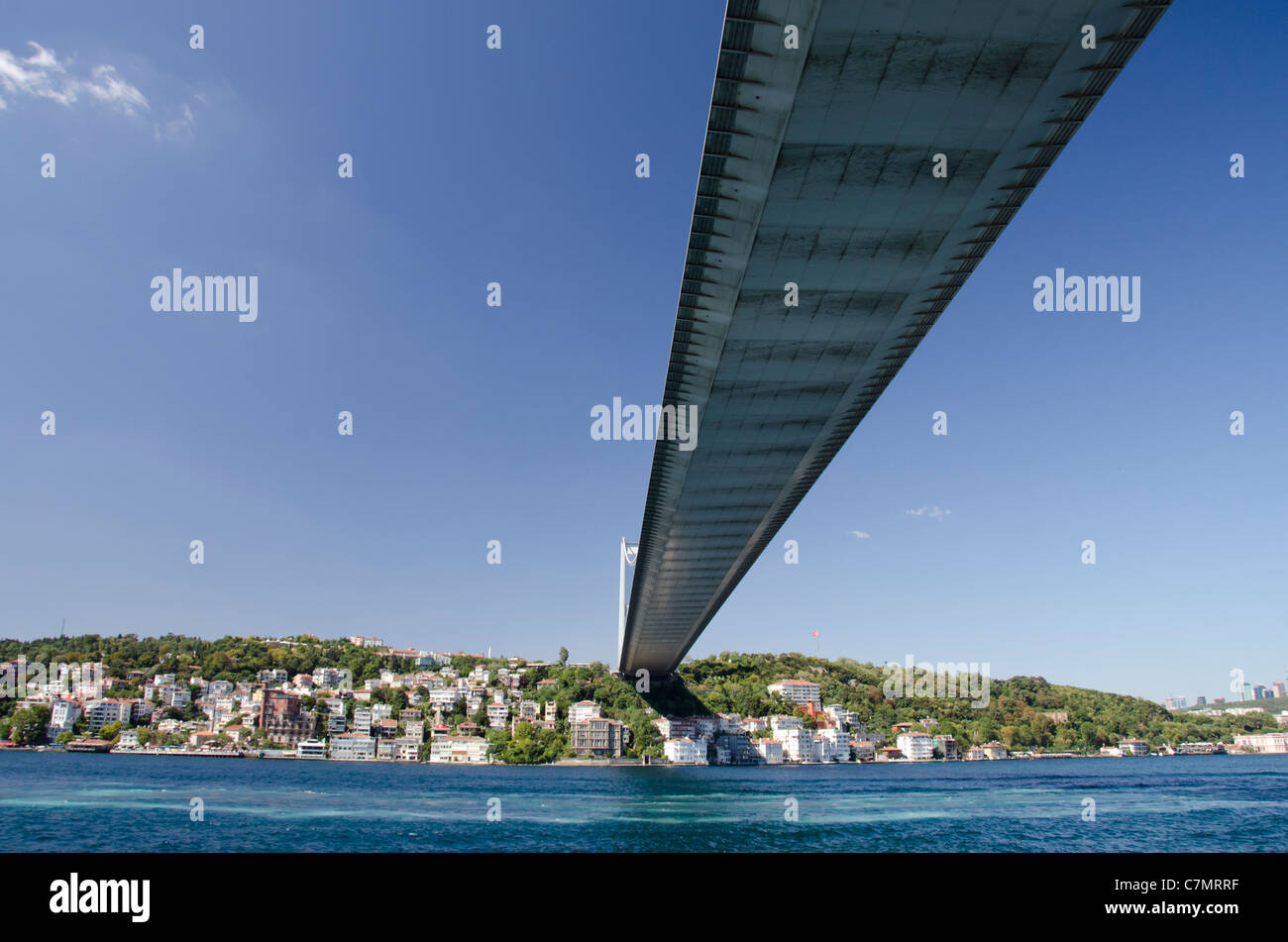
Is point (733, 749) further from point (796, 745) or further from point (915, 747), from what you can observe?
point (915, 747)

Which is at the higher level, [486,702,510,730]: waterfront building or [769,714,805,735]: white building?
[486,702,510,730]: waterfront building

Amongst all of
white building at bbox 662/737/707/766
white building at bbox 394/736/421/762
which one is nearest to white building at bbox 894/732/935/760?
white building at bbox 662/737/707/766

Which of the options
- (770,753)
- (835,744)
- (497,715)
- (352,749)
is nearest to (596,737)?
(497,715)

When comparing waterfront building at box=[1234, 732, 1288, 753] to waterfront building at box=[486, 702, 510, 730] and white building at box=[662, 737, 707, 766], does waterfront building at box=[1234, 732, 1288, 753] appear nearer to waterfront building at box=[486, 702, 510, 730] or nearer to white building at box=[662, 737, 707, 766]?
white building at box=[662, 737, 707, 766]

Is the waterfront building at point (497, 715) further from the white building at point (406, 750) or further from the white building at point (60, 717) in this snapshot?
the white building at point (60, 717)

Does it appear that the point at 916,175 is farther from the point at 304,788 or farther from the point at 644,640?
the point at 644,640
